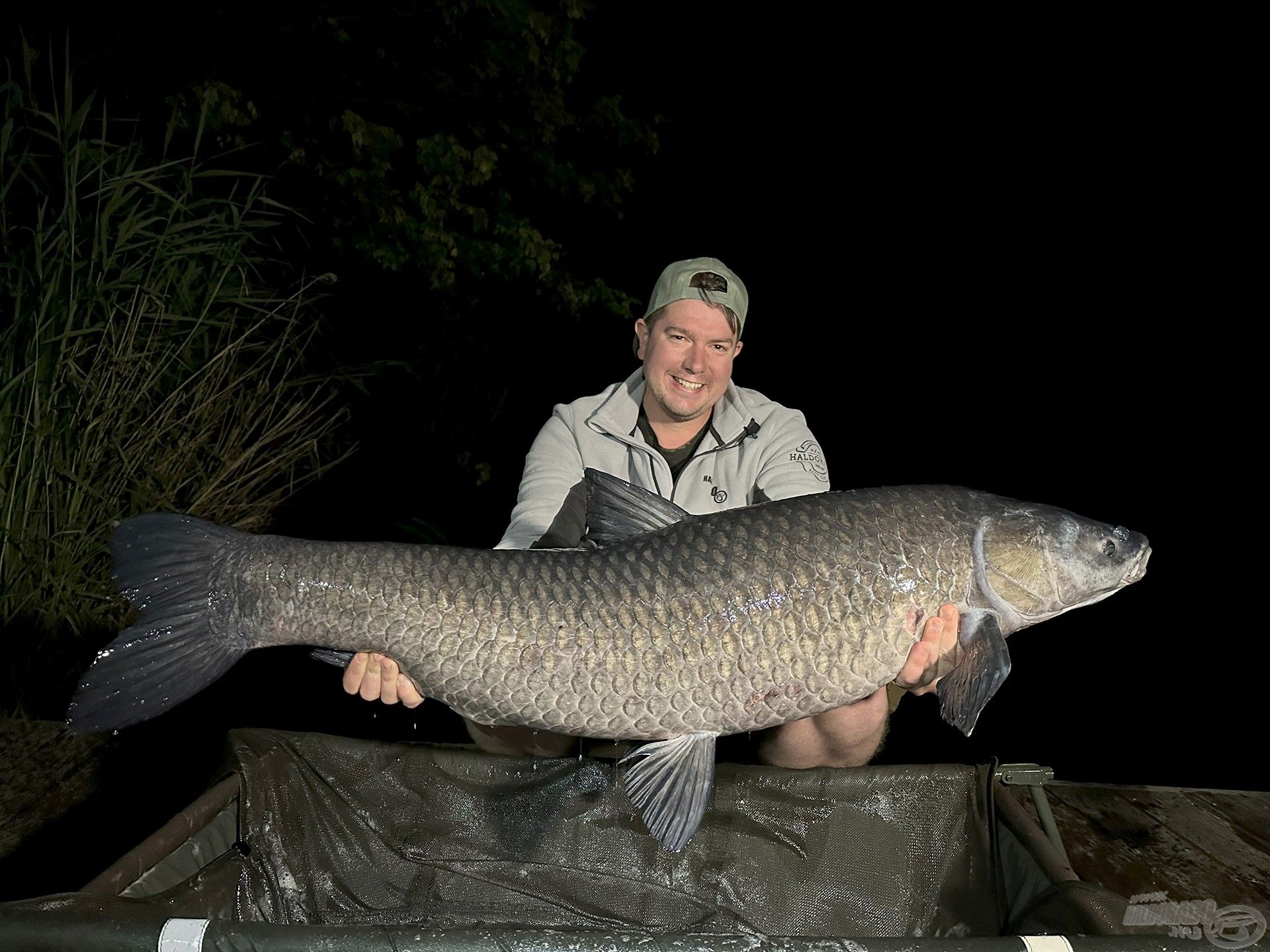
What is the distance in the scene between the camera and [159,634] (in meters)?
1.87

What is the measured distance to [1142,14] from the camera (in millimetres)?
11352

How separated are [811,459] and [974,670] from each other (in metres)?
1.05

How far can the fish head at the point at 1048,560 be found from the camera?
195 centimetres

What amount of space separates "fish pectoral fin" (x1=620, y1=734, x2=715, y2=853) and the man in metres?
0.64

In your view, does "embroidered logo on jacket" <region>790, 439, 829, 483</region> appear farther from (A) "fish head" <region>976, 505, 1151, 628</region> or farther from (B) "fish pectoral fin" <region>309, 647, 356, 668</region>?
(B) "fish pectoral fin" <region>309, 647, 356, 668</region>

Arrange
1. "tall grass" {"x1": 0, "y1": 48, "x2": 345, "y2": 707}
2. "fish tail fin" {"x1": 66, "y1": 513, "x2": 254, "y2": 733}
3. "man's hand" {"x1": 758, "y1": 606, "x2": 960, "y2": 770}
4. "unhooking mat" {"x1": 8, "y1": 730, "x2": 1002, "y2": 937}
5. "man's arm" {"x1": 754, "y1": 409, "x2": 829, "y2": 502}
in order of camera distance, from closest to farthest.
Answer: "fish tail fin" {"x1": 66, "y1": 513, "x2": 254, "y2": 733}
"unhooking mat" {"x1": 8, "y1": 730, "x2": 1002, "y2": 937}
"man's hand" {"x1": 758, "y1": 606, "x2": 960, "y2": 770}
"man's arm" {"x1": 754, "y1": 409, "x2": 829, "y2": 502}
"tall grass" {"x1": 0, "y1": 48, "x2": 345, "y2": 707}

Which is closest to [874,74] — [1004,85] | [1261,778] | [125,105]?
[1004,85]

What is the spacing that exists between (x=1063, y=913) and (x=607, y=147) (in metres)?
A: 11.5

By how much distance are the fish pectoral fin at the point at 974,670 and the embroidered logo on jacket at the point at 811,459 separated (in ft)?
3.13

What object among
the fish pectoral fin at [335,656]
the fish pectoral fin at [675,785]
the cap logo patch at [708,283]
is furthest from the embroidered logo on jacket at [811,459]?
the fish pectoral fin at [335,656]

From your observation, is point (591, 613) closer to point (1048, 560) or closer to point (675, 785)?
point (675, 785)

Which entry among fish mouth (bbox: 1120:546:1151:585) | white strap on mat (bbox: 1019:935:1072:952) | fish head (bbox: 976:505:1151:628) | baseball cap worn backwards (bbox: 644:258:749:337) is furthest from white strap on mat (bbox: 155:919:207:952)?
baseball cap worn backwards (bbox: 644:258:749:337)

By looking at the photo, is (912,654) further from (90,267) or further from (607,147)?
(607,147)

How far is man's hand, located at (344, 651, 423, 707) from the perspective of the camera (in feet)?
6.41
